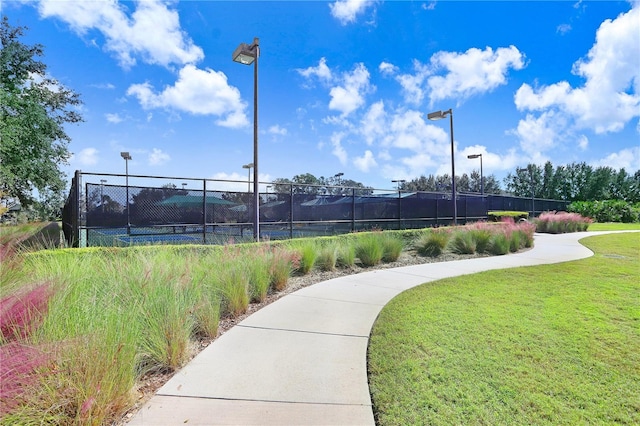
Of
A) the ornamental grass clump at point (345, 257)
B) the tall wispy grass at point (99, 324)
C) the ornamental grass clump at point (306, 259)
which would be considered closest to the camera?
the tall wispy grass at point (99, 324)

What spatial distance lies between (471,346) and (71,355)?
321 centimetres

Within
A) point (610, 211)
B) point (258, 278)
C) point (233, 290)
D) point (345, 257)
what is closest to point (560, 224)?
point (345, 257)

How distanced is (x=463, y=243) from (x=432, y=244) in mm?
1163

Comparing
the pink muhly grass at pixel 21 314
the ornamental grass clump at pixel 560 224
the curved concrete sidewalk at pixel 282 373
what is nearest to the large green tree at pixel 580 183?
the ornamental grass clump at pixel 560 224

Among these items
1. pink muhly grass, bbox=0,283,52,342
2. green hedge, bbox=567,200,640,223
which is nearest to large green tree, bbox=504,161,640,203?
green hedge, bbox=567,200,640,223

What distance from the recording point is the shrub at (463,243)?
9555 mm

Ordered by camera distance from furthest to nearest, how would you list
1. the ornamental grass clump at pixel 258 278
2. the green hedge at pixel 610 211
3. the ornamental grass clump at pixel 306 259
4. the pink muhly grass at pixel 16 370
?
1. the green hedge at pixel 610 211
2. the ornamental grass clump at pixel 306 259
3. the ornamental grass clump at pixel 258 278
4. the pink muhly grass at pixel 16 370

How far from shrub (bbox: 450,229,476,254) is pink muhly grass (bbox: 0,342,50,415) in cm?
982

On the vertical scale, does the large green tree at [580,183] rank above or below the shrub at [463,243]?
above

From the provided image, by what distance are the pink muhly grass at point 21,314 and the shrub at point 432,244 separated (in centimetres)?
870

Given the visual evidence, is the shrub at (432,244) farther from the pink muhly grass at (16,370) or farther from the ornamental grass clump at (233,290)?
the pink muhly grass at (16,370)

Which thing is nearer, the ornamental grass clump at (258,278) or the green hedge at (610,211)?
the ornamental grass clump at (258,278)

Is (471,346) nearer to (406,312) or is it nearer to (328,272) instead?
(406,312)

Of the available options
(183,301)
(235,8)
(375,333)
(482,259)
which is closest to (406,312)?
(375,333)
